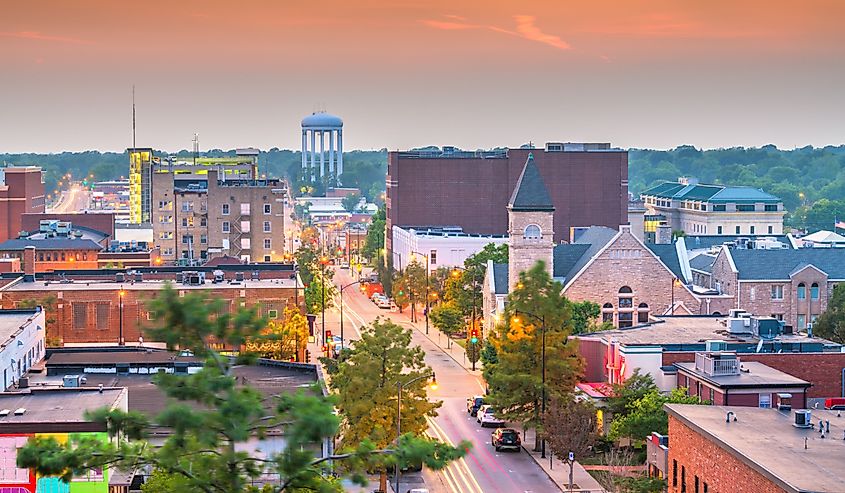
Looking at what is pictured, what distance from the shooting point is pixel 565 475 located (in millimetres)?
69312

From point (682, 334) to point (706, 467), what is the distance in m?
32.1

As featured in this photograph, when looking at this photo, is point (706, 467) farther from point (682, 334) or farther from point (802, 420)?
point (682, 334)

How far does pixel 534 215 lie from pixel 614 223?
213ft

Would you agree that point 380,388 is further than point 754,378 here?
Yes

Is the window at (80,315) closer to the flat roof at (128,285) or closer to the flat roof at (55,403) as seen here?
the flat roof at (128,285)

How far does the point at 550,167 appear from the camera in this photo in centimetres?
17250

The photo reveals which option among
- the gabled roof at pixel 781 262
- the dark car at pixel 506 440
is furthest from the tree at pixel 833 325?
the dark car at pixel 506 440

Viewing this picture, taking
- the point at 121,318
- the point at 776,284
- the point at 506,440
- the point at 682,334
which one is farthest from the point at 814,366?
the point at 121,318

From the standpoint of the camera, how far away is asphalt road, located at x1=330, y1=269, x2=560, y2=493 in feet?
221

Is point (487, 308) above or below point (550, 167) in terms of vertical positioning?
below

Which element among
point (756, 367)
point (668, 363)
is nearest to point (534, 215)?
point (668, 363)

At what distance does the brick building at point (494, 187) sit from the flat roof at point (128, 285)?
64.4 m

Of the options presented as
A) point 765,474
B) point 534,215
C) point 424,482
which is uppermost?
point 534,215

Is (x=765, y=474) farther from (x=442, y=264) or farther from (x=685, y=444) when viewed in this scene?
(x=442, y=264)
